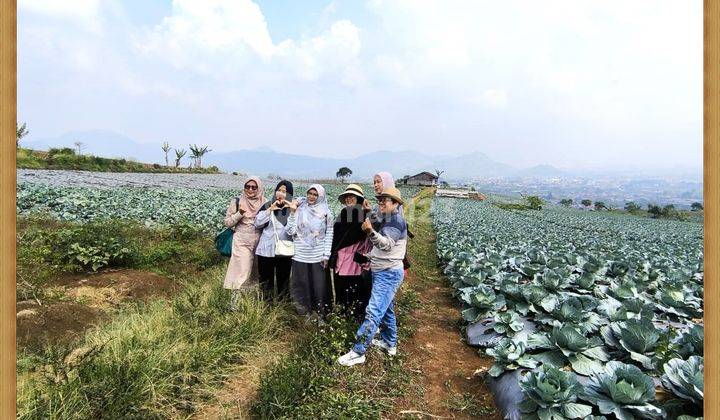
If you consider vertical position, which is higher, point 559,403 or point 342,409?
point 559,403

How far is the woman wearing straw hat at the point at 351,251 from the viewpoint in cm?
414

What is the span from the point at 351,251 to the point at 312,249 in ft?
1.54

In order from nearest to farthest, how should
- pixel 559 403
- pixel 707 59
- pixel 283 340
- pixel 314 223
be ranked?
1. pixel 707 59
2. pixel 559 403
3. pixel 283 340
4. pixel 314 223

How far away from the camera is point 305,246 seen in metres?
4.38

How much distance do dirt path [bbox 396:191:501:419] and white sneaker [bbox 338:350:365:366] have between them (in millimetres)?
550

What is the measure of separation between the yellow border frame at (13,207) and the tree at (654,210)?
48.4 m

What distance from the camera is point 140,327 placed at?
3.58 m

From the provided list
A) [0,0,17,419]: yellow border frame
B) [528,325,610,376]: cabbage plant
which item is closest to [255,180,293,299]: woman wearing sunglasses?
[528,325,610,376]: cabbage plant

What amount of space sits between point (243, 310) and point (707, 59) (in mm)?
4117

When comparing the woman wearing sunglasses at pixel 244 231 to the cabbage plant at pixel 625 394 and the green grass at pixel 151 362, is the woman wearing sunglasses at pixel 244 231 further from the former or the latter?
the cabbage plant at pixel 625 394

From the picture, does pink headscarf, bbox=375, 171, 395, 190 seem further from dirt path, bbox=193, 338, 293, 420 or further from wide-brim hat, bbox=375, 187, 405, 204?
dirt path, bbox=193, 338, 293, 420

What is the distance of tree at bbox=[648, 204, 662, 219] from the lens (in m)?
39.7

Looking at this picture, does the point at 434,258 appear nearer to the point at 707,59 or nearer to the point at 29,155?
the point at 707,59

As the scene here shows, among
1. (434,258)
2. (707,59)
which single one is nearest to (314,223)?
(707,59)
